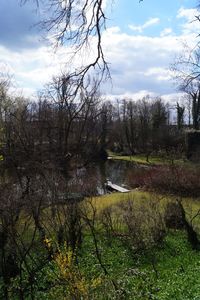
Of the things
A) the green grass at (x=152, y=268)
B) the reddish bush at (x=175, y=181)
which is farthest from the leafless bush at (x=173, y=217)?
the reddish bush at (x=175, y=181)

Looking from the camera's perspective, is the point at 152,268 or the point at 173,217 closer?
the point at 152,268

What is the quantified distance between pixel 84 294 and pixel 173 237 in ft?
35.6

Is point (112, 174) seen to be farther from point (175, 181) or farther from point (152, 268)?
point (152, 268)

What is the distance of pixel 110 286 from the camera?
961cm

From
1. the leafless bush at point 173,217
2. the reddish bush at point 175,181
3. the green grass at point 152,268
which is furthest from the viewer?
the reddish bush at point 175,181

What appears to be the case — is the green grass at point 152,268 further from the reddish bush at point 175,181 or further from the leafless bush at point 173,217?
the reddish bush at point 175,181

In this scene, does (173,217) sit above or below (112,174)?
above

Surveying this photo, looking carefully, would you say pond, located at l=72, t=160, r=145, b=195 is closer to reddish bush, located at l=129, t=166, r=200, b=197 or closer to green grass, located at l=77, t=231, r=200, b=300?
reddish bush, located at l=129, t=166, r=200, b=197

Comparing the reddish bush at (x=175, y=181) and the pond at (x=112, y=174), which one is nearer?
the reddish bush at (x=175, y=181)

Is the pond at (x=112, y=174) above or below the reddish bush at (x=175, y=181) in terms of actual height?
below

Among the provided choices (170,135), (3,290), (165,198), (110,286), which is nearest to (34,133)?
(165,198)

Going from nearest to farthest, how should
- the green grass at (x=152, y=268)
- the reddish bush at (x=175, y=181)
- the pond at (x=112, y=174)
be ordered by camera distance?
the green grass at (x=152, y=268)
the reddish bush at (x=175, y=181)
the pond at (x=112, y=174)

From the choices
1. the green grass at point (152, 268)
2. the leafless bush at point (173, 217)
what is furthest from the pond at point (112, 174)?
the green grass at point (152, 268)

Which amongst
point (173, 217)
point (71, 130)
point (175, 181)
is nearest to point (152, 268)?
point (173, 217)
